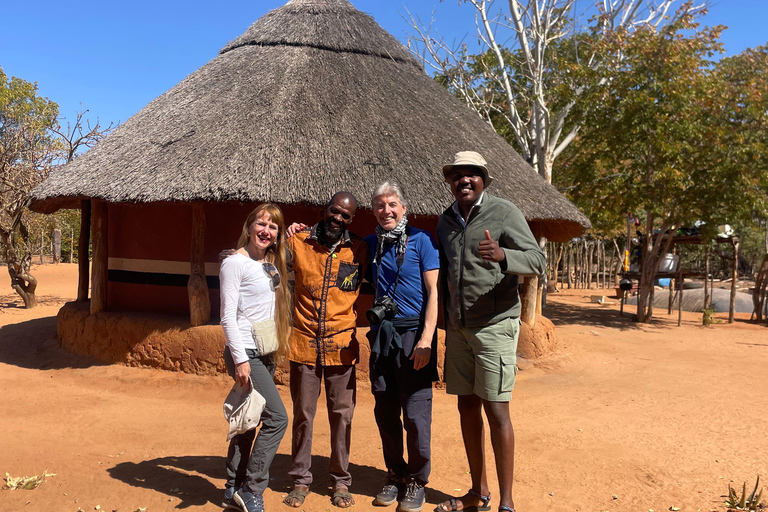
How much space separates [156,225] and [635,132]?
7613 millimetres

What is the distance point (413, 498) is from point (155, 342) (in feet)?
12.6

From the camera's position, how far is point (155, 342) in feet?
19.1

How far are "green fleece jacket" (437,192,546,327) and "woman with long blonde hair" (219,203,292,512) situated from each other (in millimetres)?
868

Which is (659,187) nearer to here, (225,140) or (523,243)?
(225,140)

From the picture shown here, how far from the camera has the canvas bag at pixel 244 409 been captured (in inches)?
105

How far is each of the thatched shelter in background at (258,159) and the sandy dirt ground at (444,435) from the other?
0.85m

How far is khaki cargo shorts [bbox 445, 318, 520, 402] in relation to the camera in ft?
8.78

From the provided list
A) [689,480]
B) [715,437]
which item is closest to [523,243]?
[689,480]

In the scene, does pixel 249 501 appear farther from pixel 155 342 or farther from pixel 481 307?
pixel 155 342

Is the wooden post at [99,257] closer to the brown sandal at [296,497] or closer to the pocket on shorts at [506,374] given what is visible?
the brown sandal at [296,497]

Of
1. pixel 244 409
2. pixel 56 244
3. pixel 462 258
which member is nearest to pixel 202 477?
pixel 244 409

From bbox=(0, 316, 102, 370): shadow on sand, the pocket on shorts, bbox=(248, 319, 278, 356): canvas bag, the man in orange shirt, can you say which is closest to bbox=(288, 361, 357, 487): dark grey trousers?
the man in orange shirt

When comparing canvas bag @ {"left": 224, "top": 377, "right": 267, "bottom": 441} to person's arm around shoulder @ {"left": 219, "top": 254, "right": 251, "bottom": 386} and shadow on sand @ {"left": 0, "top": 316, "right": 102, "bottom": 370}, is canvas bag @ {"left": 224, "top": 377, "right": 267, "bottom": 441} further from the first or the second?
shadow on sand @ {"left": 0, "top": 316, "right": 102, "bottom": 370}

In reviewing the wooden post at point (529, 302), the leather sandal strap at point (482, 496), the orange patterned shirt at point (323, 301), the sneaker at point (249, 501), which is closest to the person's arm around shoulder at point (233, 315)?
the orange patterned shirt at point (323, 301)
